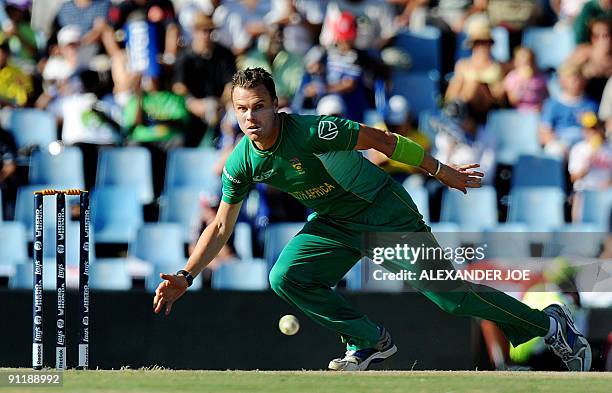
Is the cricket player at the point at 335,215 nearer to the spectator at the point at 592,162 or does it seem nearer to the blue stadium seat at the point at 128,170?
the spectator at the point at 592,162

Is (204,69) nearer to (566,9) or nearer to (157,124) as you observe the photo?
(157,124)

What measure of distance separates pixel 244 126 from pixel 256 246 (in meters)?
3.67

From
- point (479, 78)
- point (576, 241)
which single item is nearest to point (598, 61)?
point (479, 78)

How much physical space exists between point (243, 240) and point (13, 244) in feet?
6.86

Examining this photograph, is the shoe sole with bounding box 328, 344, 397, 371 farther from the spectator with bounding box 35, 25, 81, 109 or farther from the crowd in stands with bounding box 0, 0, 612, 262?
the spectator with bounding box 35, 25, 81, 109

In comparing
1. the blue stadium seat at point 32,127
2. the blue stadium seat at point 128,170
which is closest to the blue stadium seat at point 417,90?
the blue stadium seat at point 128,170

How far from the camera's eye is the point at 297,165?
684 cm

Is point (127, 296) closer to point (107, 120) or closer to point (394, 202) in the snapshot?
point (394, 202)

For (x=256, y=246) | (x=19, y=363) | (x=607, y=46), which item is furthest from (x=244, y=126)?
(x=607, y=46)

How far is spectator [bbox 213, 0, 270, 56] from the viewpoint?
1195 centimetres

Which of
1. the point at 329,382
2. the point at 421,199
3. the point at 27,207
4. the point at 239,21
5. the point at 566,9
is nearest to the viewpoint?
the point at 329,382

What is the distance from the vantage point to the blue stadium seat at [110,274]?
9.92m

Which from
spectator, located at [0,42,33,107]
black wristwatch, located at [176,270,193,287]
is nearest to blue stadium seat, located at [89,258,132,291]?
spectator, located at [0,42,33,107]

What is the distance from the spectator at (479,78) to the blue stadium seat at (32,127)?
389cm
